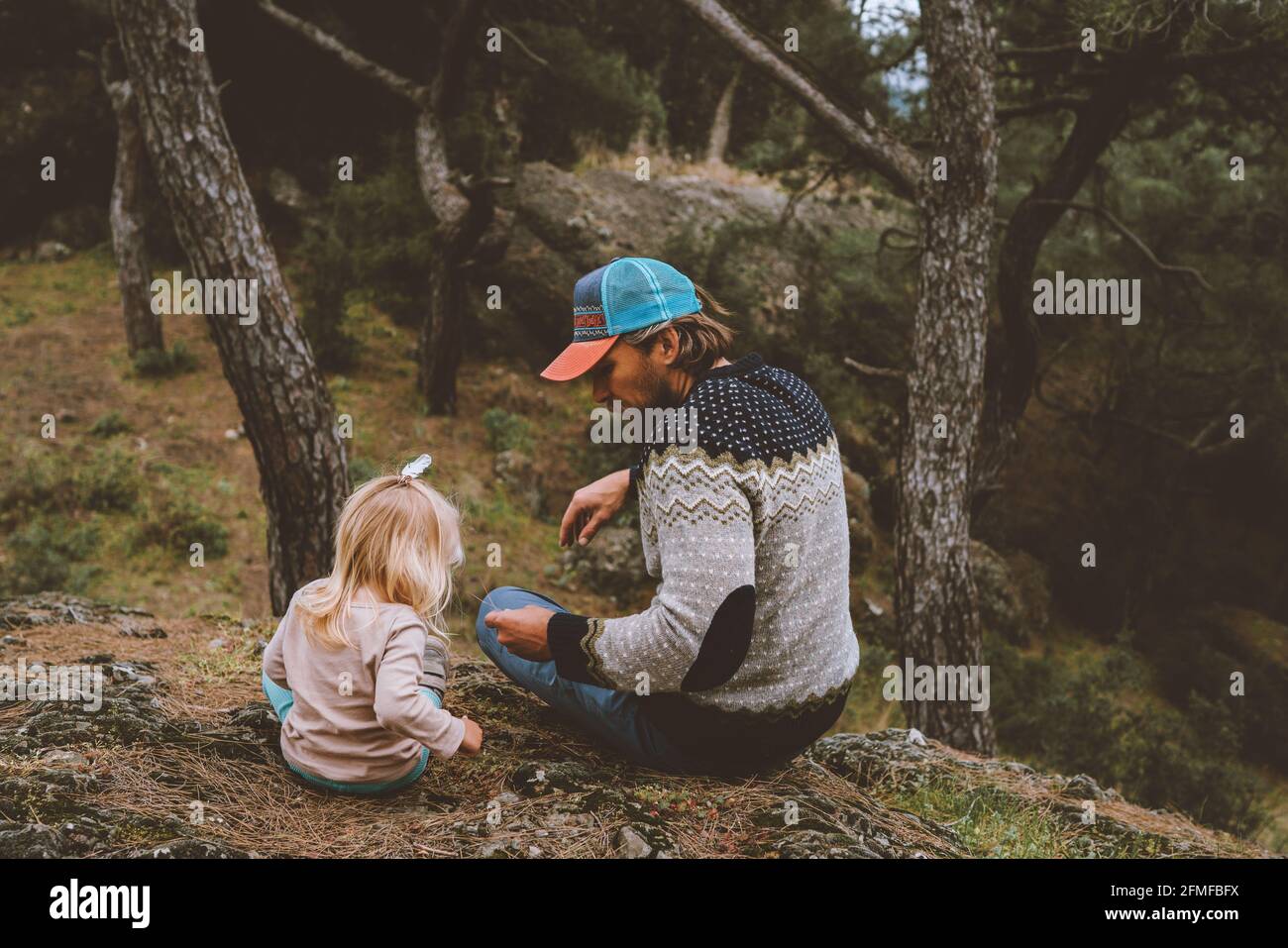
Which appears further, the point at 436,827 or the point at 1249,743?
the point at 1249,743

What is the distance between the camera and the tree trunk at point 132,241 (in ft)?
38.7

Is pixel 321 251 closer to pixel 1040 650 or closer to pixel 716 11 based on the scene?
pixel 716 11

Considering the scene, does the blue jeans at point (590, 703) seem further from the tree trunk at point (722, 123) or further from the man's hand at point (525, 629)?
the tree trunk at point (722, 123)

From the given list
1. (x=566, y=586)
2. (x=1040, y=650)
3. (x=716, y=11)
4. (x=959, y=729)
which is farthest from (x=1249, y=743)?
(x=716, y=11)

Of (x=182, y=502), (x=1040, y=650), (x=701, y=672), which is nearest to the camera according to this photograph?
(x=701, y=672)

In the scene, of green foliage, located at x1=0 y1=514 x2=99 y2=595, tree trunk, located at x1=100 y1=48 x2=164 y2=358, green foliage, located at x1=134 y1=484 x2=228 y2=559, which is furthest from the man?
tree trunk, located at x1=100 y1=48 x2=164 y2=358

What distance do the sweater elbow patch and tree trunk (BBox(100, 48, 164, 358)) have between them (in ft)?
36.5

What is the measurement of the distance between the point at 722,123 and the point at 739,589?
50.1 feet

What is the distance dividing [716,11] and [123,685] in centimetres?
529

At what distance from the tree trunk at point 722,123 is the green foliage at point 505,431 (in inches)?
266

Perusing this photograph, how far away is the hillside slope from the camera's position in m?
2.59

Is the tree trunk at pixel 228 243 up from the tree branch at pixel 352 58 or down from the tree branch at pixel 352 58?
down

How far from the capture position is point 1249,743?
1034cm

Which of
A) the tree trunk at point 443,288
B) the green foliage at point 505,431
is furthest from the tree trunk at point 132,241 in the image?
the green foliage at point 505,431
